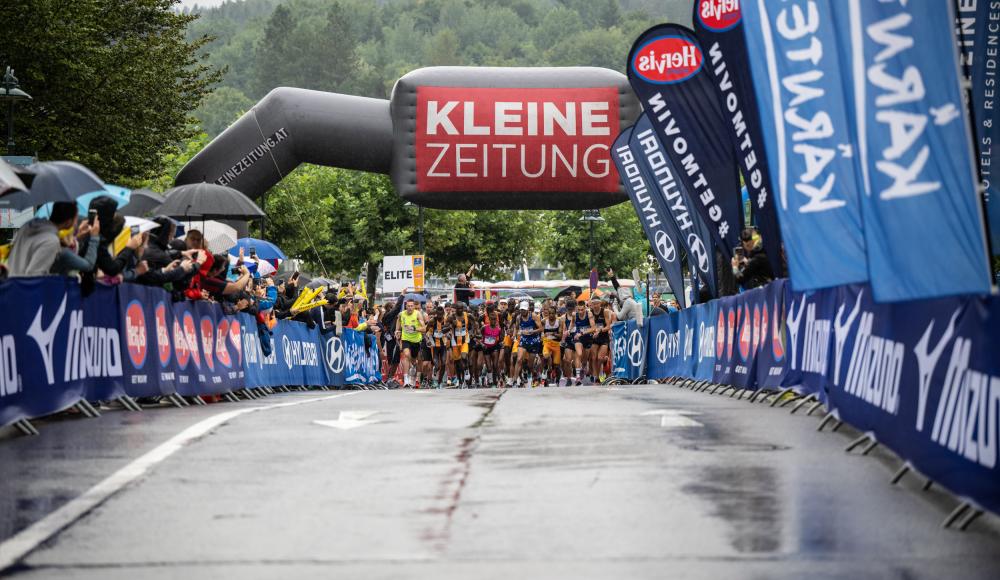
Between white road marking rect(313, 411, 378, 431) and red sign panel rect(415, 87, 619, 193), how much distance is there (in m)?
13.1

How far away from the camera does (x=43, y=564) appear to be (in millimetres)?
5824

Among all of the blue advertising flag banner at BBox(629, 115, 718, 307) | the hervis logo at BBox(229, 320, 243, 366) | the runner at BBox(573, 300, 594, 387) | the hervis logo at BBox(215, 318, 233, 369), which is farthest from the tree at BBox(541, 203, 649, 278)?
the hervis logo at BBox(215, 318, 233, 369)

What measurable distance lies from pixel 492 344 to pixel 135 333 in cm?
2059

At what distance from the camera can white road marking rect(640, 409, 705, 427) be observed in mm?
11453

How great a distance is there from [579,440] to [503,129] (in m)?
16.4

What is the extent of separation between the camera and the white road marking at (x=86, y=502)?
20.2 feet

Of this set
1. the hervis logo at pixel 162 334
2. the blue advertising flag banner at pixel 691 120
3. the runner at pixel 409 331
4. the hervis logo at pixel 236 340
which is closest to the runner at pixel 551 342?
the runner at pixel 409 331

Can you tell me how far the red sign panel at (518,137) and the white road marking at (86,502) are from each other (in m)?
15.3

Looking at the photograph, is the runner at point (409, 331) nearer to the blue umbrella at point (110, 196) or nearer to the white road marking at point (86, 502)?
the blue umbrella at point (110, 196)

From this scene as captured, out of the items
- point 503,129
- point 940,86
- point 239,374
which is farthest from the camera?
point 503,129

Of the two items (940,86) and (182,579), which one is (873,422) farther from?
(182,579)

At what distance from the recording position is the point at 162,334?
1520 cm

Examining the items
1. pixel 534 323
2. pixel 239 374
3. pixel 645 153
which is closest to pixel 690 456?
pixel 239 374

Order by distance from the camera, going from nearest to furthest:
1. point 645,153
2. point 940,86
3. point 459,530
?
1. point 459,530
2. point 940,86
3. point 645,153
